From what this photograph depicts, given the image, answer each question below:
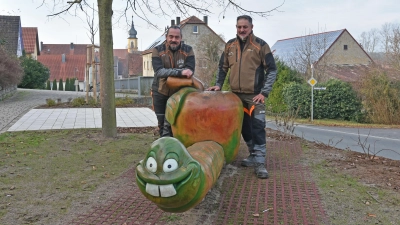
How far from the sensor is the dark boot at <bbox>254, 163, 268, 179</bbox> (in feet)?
15.3

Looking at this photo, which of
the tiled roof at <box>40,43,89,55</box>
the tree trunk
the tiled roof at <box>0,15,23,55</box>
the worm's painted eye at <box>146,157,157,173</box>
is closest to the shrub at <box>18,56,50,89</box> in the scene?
the tiled roof at <box>0,15,23,55</box>

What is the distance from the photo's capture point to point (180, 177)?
2.29 m

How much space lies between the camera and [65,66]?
6209 centimetres

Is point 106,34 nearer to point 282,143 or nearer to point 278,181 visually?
point 282,143

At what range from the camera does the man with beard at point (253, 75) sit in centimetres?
469

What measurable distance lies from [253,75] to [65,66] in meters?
61.5

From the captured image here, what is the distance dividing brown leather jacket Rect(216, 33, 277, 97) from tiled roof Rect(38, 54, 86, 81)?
58668 millimetres

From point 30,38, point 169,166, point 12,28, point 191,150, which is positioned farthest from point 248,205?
point 30,38

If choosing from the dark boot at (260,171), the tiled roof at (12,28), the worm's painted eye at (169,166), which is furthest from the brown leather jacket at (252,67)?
the tiled roof at (12,28)

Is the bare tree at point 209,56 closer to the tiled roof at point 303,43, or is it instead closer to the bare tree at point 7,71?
the tiled roof at point 303,43

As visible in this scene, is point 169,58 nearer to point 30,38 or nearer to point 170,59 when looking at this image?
point 170,59

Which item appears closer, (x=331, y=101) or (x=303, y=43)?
(x=331, y=101)

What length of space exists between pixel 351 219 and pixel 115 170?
9.71ft

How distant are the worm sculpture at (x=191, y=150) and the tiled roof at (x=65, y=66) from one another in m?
59.3
